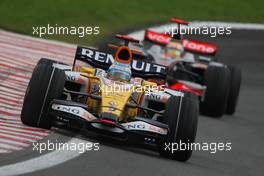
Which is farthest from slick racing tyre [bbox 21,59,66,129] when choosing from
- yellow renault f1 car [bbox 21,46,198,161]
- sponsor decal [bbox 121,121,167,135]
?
sponsor decal [bbox 121,121,167,135]

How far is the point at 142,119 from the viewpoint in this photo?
10.9m

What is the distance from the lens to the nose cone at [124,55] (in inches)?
477

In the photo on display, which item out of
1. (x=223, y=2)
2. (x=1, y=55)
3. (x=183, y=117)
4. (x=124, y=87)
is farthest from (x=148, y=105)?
(x=223, y=2)

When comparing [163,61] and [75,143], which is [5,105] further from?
[163,61]

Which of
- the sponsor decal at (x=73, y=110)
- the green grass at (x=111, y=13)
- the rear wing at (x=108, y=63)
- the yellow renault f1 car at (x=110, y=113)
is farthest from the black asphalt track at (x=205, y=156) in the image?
the green grass at (x=111, y=13)

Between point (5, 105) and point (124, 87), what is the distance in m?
2.15

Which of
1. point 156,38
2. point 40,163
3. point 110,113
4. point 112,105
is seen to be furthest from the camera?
point 156,38

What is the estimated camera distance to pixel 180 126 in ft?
35.1

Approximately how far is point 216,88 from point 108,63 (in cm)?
381

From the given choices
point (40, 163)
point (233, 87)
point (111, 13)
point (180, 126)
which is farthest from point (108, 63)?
point (111, 13)

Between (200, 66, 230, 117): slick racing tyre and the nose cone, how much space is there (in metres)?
4.14

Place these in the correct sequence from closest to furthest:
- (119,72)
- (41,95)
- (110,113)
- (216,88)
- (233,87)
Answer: (110,113) → (41,95) → (119,72) → (216,88) → (233,87)

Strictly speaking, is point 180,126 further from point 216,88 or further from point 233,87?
point 233,87

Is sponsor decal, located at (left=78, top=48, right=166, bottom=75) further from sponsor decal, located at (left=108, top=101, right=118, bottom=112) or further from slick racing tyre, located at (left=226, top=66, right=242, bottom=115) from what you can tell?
slick racing tyre, located at (left=226, top=66, right=242, bottom=115)
